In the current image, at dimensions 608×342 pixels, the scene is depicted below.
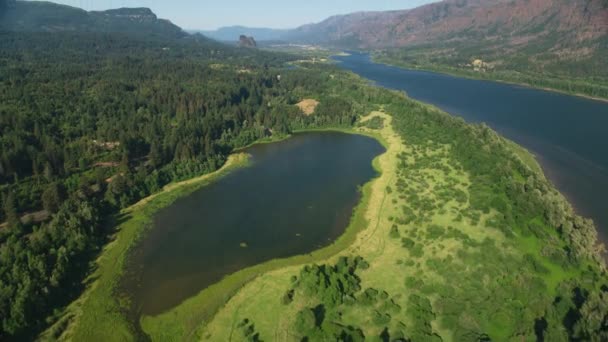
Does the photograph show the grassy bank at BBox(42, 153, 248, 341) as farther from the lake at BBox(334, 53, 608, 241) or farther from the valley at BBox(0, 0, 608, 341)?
the lake at BBox(334, 53, 608, 241)

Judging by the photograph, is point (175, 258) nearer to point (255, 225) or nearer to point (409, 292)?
point (255, 225)

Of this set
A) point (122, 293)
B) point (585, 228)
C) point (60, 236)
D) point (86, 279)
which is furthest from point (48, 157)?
point (585, 228)

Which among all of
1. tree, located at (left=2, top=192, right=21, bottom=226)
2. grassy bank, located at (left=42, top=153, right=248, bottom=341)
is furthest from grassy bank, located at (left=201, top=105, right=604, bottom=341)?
tree, located at (left=2, top=192, right=21, bottom=226)

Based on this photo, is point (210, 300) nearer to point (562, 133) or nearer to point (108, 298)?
point (108, 298)

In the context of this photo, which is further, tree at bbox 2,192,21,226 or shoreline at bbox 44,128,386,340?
tree at bbox 2,192,21,226

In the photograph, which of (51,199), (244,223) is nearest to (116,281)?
(244,223)

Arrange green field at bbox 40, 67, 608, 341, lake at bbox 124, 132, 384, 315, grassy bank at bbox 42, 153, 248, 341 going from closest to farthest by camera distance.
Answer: green field at bbox 40, 67, 608, 341 < grassy bank at bbox 42, 153, 248, 341 < lake at bbox 124, 132, 384, 315

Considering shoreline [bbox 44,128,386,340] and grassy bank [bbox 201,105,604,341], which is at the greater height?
grassy bank [bbox 201,105,604,341]
